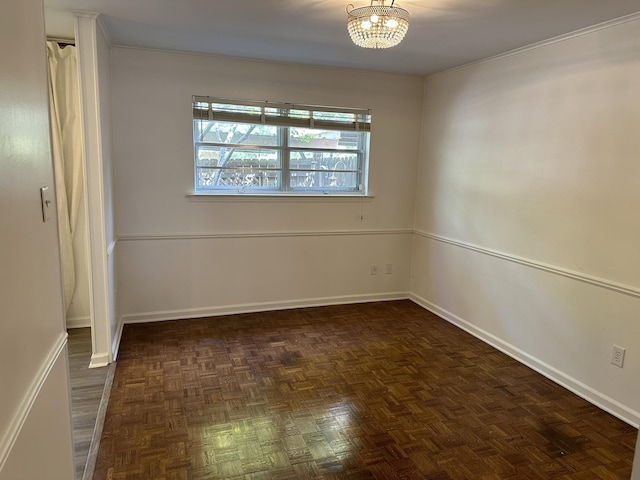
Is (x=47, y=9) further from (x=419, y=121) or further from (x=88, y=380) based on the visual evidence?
(x=419, y=121)

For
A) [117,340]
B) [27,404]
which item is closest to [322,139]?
[117,340]

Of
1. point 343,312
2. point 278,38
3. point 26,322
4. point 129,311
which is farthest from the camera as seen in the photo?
point 343,312

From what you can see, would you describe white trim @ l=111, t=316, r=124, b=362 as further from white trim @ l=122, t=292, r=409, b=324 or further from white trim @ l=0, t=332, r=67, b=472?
white trim @ l=0, t=332, r=67, b=472

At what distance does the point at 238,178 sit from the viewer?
13.0 ft

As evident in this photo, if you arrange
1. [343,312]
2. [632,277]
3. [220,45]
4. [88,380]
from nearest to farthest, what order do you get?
[632,277]
[88,380]
[220,45]
[343,312]

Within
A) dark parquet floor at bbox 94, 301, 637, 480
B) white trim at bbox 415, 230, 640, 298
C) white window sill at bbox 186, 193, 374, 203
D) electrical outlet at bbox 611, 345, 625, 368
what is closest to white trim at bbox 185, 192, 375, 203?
white window sill at bbox 186, 193, 374, 203

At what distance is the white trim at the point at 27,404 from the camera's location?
1.00 metres

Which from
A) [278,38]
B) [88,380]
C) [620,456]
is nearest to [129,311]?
[88,380]

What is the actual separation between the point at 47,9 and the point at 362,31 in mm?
1900

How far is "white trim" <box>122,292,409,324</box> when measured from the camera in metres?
3.78

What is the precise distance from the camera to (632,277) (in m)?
2.47

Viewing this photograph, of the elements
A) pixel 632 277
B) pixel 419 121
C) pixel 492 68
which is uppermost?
pixel 492 68

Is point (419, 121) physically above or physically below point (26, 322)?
above

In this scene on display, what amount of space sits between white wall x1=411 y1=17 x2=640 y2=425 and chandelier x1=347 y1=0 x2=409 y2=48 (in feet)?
4.56
